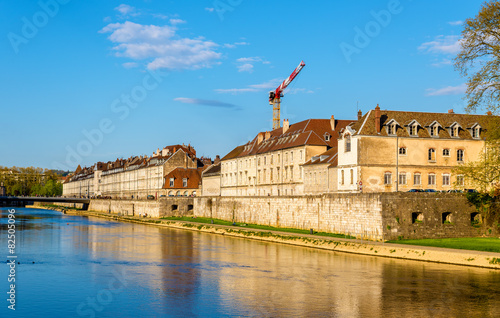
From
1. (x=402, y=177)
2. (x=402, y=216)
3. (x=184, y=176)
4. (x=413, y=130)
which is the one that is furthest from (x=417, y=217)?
(x=184, y=176)

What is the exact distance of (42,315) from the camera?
23.8m

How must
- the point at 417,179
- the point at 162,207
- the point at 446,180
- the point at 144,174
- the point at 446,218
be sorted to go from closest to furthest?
the point at 446,218 → the point at 417,179 → the point at 446,180 → the point at 162,207 → the point at 144,174

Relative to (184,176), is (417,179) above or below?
below

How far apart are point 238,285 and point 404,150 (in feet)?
101

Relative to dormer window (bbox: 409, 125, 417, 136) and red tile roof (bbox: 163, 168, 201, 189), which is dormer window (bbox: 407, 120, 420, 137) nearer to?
dormer window (bbox: 409, 125, 417, 136)

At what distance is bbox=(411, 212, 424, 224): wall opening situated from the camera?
45.8 meters

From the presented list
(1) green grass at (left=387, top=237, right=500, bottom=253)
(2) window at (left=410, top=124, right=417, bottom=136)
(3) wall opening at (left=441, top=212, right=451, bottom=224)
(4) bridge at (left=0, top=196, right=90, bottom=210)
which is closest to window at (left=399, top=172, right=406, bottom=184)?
(2) window at (left=410, top=124, right=417, bottom=136)

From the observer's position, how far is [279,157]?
78.8 meters

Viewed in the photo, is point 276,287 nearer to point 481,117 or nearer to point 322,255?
point 322,255

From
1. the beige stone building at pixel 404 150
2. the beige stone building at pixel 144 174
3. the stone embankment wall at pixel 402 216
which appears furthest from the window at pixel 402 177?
the beige stone building at pixel 144 174

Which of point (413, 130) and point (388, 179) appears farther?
point (413, 130)

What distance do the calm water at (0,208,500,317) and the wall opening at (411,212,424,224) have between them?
6.77m

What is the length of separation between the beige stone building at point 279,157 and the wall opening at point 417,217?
83.1 feet

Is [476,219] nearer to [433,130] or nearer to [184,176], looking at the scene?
[433,130]
